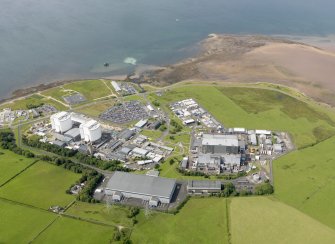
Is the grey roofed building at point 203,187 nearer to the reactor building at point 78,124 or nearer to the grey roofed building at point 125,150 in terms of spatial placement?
the grey roofed building at point 125,150

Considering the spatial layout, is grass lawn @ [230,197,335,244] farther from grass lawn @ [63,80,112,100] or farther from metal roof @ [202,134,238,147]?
grass lawn @ [63,80,112,100]

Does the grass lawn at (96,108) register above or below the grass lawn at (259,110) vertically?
above

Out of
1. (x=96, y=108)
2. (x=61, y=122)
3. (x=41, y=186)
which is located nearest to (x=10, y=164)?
(x=41, y=186)

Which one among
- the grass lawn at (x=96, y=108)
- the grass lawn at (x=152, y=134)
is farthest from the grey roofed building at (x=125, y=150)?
the grass lawn at (x=96, y=108)

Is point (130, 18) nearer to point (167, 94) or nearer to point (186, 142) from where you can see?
point (167, 94)

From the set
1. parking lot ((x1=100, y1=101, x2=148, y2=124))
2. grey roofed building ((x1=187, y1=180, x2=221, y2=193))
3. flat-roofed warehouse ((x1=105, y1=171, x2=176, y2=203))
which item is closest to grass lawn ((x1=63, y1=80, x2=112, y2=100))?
parking lot ((x1=100, y1=101, x2=148, y2=124))

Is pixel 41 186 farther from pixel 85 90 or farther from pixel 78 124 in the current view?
pixel 85 90
